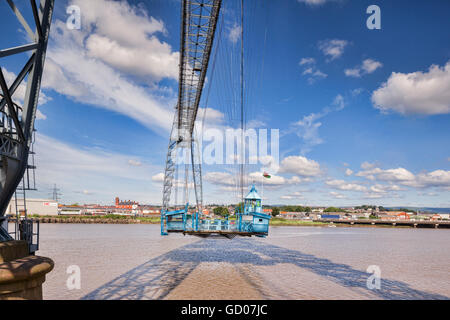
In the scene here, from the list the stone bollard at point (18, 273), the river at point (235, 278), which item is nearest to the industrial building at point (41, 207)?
the river at point (235, 278)

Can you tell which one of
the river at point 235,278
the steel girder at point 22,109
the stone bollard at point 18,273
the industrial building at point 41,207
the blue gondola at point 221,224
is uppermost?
the steel girder at point 22,109

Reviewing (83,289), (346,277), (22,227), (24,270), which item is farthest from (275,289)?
(24,270)

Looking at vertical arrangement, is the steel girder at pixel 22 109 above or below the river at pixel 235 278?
above

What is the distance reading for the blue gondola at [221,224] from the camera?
19.6m

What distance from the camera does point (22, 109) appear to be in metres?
8.50

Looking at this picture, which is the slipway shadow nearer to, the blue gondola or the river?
the river

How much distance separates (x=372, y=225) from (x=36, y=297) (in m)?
158

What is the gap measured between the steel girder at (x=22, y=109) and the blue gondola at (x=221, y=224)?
12163mm

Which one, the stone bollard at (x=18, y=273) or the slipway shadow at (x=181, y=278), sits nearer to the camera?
the stone bollard at (x=18, y=273)

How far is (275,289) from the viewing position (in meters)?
18.3

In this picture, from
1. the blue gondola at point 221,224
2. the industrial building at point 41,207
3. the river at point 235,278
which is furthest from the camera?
the industrial building at point 41,207

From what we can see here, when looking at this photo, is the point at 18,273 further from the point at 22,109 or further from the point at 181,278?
the point at 181,278

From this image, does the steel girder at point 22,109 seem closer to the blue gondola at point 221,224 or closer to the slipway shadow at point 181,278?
the slipway shadow at point 181,278
